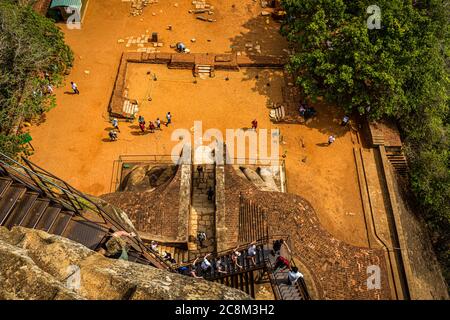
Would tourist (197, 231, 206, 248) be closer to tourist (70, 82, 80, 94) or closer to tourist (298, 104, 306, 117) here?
tourist (298, 104, 306, 117)

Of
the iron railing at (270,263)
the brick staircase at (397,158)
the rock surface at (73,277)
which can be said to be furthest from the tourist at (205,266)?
the brick staircase at (397,158)

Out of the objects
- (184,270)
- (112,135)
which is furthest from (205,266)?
(112,135)

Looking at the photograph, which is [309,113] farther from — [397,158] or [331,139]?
[397,158]

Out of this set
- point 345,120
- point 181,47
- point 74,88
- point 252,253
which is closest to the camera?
point 252,253

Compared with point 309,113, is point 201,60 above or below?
above

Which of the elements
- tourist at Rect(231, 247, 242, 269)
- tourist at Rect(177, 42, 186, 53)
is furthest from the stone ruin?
tourist at Rect(231, 247, 242, 269)
